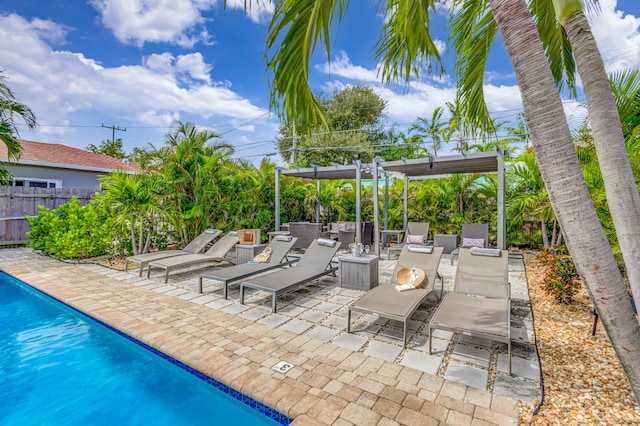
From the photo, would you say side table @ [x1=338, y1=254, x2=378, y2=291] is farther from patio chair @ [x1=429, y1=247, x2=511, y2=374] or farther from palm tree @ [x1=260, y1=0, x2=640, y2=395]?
palm tree @ [x1=260, y1=0, x2=640, y2=395]

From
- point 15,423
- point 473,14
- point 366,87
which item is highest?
point 366,87

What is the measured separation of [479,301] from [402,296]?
101 centimetres

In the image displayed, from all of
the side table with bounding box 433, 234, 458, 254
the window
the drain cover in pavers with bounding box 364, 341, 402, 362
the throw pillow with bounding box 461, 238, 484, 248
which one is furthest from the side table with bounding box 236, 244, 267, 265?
the window

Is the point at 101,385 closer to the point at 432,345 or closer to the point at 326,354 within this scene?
the point at 326,354

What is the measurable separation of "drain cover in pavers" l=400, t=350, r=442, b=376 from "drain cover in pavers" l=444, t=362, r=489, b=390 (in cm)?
13

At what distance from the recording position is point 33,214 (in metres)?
12.9

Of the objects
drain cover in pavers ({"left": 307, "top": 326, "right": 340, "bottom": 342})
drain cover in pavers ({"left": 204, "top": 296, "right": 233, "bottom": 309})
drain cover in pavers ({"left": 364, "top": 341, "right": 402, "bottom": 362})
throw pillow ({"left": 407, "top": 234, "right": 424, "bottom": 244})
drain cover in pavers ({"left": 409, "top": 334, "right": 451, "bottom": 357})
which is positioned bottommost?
drain cover in pavers ({"left": 364, "top": 341, "right": 402, "bottom": 362})

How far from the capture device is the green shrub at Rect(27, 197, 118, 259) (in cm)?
920

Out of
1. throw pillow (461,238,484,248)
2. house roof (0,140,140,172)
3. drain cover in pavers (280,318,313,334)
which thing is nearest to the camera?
drain cover in pavers (280,318,313,334)

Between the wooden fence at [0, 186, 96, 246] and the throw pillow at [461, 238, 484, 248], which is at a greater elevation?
the wooden fence at [0, 186, 96, 246]

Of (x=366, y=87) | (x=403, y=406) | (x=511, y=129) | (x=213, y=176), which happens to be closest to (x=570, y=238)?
(x=403, y=406)

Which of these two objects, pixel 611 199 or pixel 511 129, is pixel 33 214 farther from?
pixel 511 129

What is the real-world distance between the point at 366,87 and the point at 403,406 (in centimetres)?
3296

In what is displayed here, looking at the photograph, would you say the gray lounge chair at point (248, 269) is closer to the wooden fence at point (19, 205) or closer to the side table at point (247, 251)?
the side table at point (247, 251)
